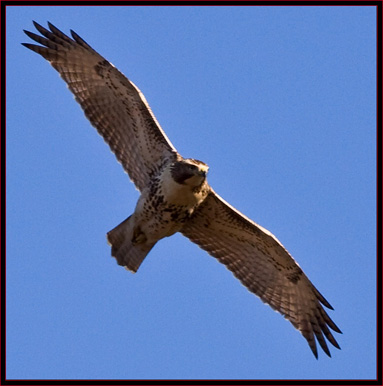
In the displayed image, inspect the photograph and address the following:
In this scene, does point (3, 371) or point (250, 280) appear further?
point (250, 280)

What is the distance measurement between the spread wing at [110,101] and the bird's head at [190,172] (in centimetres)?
64

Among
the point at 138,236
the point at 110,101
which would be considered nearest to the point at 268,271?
the point at 138,236

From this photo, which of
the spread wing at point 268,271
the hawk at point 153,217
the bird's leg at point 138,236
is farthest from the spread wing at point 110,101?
the spread wing at point 268,271

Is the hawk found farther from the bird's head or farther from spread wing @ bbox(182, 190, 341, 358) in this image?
the bird's head

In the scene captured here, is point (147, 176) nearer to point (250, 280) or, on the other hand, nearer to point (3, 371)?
point (250, 280)

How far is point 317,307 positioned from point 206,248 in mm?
1508

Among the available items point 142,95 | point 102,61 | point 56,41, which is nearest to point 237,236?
point 142,95

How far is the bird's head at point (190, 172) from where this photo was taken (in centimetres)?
809

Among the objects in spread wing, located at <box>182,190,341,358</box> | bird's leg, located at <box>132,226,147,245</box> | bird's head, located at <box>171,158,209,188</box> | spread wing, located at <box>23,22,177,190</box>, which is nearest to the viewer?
bird's head, located at <box>171,158,209,188</box>

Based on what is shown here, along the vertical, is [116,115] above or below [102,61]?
below

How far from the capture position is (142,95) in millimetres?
8891

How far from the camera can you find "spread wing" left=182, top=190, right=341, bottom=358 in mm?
9266

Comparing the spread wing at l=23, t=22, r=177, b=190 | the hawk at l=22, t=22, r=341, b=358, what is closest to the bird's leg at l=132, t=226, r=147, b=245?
the hawk at l=22, t=22, r=341, b=358

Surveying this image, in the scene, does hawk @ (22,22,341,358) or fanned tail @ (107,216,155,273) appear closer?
hawk @ (22,22,341,358)
